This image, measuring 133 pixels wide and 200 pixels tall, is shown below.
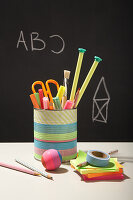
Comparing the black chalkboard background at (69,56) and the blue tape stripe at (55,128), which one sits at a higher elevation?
the black chalkboard background at (69,56)

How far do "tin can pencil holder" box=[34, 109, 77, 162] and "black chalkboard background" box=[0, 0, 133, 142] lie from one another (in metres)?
0.66

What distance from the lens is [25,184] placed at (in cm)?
50

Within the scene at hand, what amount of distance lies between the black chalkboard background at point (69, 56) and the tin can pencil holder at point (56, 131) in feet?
2.17

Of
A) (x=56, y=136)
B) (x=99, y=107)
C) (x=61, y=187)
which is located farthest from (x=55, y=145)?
(x=99, y=107)

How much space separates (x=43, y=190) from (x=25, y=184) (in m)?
0.05

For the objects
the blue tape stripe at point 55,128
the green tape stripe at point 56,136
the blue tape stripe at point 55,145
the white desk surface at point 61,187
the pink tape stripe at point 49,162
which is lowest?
the white desk surface at point 61,187

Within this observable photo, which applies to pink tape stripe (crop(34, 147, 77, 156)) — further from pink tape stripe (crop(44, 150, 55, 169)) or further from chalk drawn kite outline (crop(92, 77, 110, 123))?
chalk drawn kite outline (crop(92, 77, 110, 123))

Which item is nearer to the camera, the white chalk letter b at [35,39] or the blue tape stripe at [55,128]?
the blue tape stripe at [55,128]

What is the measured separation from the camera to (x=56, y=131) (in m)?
0.61

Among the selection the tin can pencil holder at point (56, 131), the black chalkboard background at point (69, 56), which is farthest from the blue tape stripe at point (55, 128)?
the black chalkboard background at point (69, 56)

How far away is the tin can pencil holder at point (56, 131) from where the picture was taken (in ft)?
2.01

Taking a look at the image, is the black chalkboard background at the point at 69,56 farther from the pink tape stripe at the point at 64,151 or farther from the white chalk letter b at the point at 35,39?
the pink tape stripe at the point at 64,151

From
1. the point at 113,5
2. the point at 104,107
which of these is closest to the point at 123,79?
the point at 104,107

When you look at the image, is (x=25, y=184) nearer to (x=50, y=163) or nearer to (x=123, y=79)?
(x=50, y=163)
